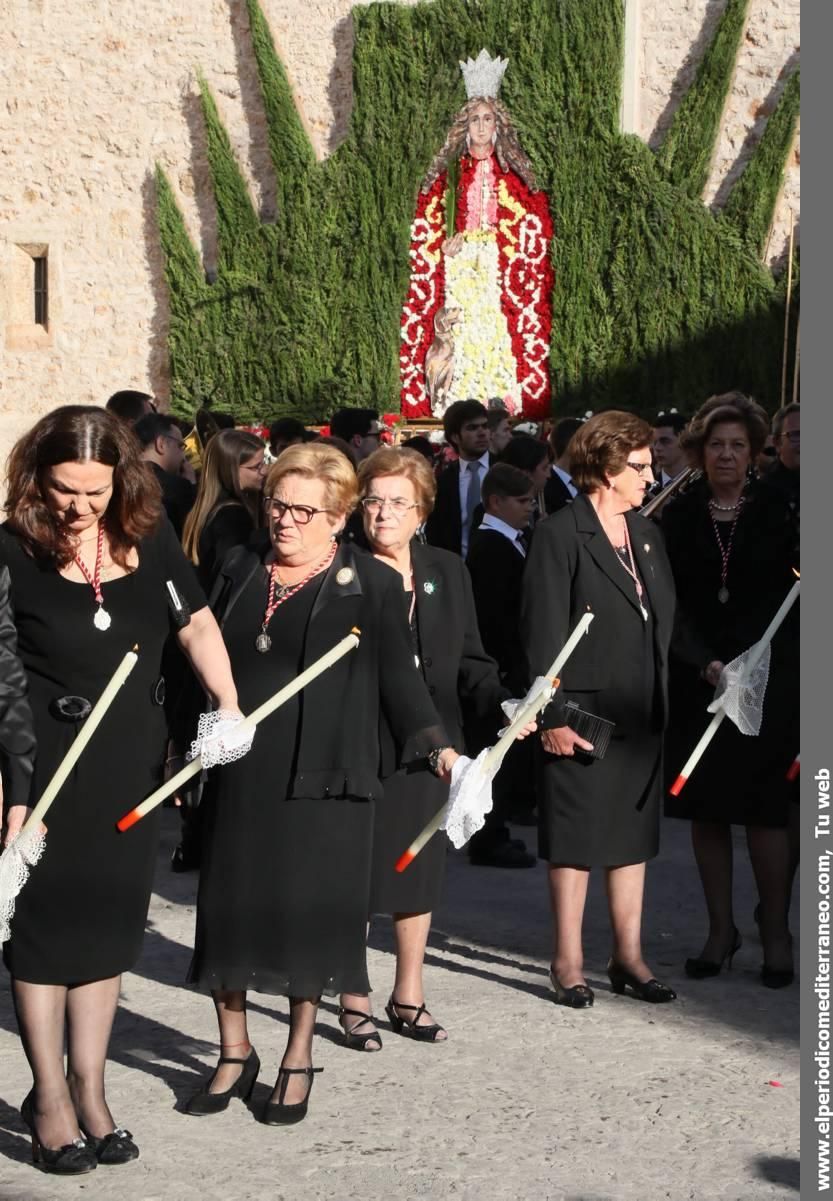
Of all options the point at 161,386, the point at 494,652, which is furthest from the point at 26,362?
the point at 494,652

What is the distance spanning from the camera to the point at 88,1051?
14.0 ft

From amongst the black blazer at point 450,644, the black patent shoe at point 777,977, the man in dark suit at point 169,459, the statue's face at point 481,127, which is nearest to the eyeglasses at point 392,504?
the black blazer at point 450,644

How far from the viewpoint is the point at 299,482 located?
462 centimetres

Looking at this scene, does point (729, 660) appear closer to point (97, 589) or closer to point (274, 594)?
point (274, 594)

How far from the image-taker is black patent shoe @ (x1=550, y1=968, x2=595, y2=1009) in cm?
563

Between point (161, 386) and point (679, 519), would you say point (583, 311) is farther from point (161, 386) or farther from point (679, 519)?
point (679, 519)

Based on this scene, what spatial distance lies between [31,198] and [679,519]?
18.0 metres

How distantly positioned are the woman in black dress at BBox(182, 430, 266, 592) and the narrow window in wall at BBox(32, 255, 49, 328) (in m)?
16.2

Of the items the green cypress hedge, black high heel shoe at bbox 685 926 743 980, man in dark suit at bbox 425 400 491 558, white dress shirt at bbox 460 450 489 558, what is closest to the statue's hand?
the green cypress hedge

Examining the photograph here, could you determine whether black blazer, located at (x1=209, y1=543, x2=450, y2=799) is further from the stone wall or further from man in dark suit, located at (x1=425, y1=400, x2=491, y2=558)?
the stone wall

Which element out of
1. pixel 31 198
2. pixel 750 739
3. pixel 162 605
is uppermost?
pixel 31 198

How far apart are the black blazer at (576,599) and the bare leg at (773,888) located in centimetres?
85

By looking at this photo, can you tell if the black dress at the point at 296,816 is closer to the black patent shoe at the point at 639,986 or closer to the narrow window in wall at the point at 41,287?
the black patent shoe at the point at 639,986

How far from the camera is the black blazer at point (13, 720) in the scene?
13.2 feet
